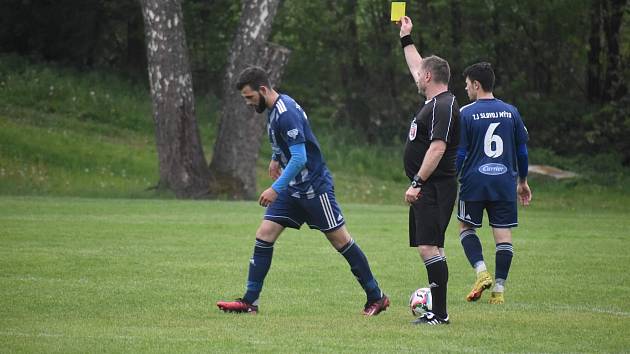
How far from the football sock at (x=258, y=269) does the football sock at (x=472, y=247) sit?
2099 mm

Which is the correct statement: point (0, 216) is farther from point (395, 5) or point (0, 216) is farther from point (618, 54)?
point (618, 54)

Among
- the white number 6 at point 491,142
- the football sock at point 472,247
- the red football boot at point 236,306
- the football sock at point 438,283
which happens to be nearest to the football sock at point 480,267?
the football sock at point 472,247

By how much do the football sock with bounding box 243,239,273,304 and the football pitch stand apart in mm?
219

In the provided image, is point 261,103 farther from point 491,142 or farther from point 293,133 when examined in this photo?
point 491,142

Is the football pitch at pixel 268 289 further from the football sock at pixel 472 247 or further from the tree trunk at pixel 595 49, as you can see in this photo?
the tree trunk at pixel 595 49

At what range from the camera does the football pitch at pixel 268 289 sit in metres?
7.72

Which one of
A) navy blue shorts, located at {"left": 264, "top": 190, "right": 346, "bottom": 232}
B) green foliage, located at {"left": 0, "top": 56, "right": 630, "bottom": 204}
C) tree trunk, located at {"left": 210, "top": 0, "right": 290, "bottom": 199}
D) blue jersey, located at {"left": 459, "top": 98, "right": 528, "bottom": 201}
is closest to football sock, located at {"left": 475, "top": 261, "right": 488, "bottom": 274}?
blue jersey, located at {"left": 459, "top": 98, "right": 528, "bottom": 201}

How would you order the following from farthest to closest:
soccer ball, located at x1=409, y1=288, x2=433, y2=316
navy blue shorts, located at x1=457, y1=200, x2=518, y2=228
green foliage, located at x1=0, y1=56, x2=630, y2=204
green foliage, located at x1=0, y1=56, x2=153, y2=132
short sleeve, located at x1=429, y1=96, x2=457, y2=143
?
green foliage, located at x1=0, y1=56, x2=153, y2=132 → green foliage, located at x1=0, y1=56, x2=630, y2=204 → navy blue shorts, located at x1=457, y1=200, x2=518, y2=228 → soccer ball, located at x1=409, y1=288, x2=433, y2=316 → short sleeve, located at x1=429, y1=96, x2=457, y2=143

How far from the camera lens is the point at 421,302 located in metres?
8.87

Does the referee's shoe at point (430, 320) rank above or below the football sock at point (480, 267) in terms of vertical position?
above

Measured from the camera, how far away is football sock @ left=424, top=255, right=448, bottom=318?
8508 millimetres

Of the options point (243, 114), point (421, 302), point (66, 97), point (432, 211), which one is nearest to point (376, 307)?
point (421, 302)

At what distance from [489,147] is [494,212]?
0.59 m

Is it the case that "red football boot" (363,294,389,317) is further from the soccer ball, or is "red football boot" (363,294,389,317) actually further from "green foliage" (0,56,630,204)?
"green foliage" (0,56,630,204)
